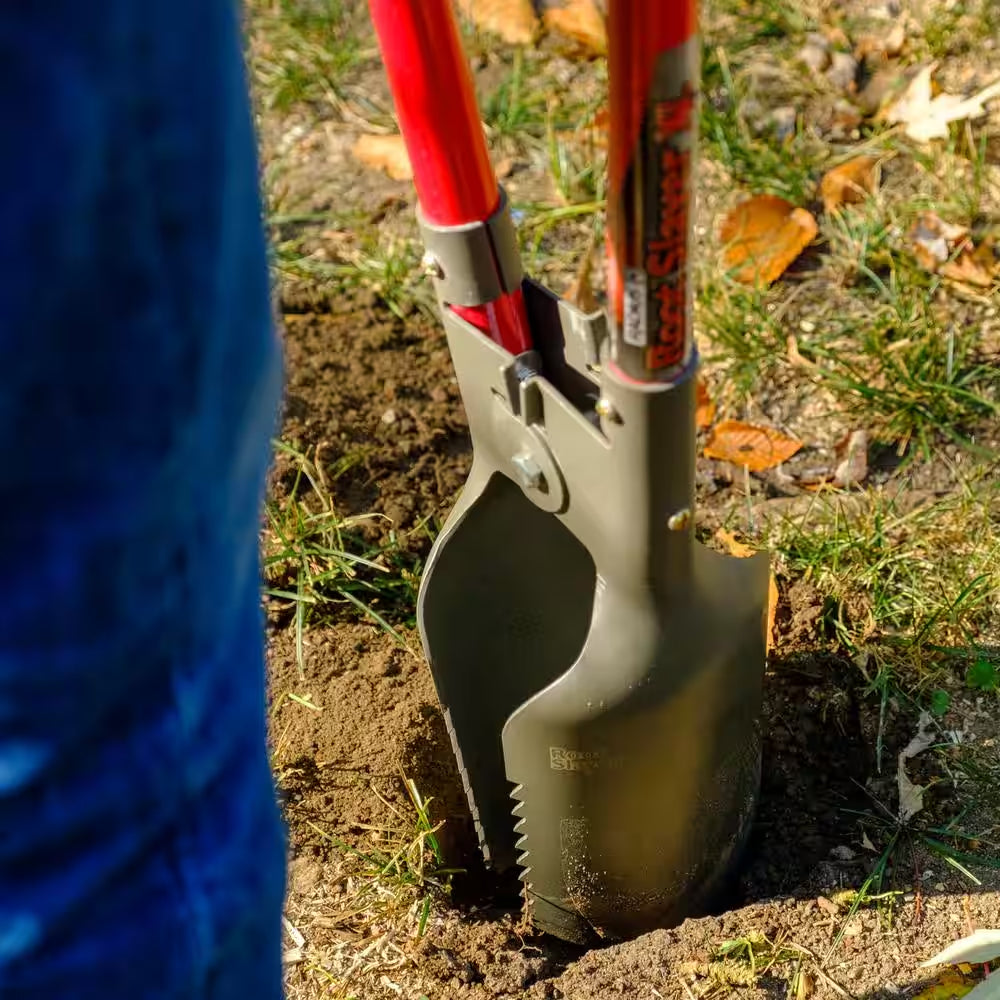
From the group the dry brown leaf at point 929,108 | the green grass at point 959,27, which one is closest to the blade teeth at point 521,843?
the dry brown leaf at point 929,108

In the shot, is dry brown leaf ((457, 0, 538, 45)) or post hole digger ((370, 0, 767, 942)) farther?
dry brown leaf ((457, 0, 538, 45))

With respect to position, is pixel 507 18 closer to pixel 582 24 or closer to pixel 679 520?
pixel 582 24

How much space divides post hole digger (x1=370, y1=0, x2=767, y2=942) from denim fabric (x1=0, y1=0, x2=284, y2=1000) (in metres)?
0.43

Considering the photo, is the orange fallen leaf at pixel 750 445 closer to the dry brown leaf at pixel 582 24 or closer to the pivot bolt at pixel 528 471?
the pivot bolt at pixel 528 471

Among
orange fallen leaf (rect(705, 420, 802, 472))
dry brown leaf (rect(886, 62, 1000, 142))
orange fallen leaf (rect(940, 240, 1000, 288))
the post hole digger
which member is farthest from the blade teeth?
dry brown leaf (rect(886, 62, 1000, 142))

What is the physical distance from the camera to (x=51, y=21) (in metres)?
0.49

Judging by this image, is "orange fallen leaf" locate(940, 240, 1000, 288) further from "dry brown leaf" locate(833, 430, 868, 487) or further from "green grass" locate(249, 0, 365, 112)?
"green grass" locate(249, 0, 365, 112)

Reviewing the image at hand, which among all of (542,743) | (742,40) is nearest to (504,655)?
(542,743)

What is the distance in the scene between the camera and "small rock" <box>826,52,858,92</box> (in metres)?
2.44

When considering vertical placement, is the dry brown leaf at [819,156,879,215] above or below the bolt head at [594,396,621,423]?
below

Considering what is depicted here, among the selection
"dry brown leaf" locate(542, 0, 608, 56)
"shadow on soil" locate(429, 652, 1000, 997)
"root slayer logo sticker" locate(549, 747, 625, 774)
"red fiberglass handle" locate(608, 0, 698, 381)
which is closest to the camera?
"red fiberglass handle" locate(608, 0, 698, 381)

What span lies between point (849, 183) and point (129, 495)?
6.22ft

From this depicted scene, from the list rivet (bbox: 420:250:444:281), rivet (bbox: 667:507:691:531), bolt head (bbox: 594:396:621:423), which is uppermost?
rivet (bbox: 420:250:444:281)

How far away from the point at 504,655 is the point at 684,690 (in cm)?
26
